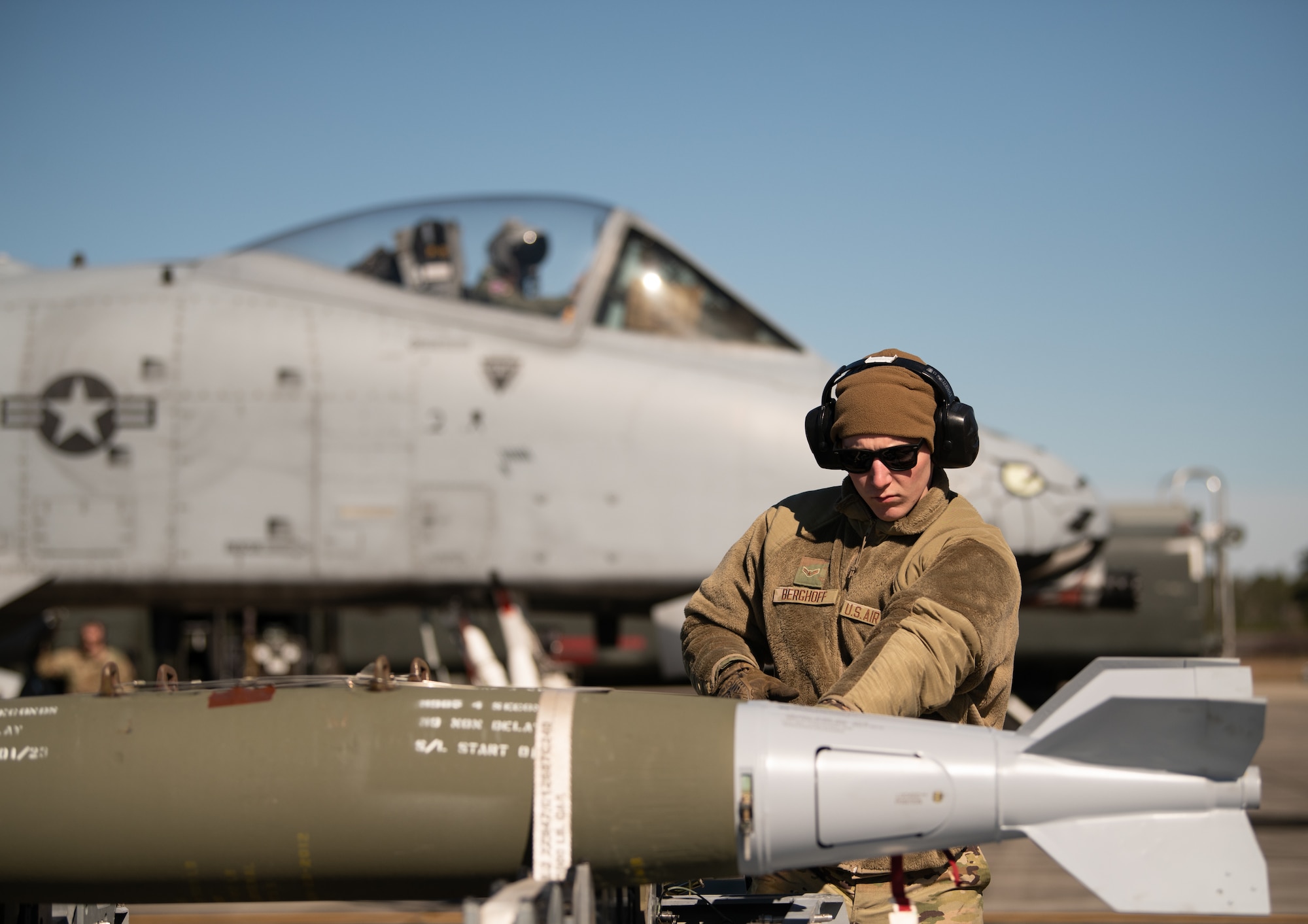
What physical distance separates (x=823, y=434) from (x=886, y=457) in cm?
33

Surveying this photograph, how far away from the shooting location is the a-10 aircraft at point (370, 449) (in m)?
7.50

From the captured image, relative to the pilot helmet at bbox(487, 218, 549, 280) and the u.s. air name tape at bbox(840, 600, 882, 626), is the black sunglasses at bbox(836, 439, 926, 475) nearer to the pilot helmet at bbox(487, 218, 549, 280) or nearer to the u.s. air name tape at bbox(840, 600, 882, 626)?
the u.s. air name tape at bbox(840, 600, 882, 626)

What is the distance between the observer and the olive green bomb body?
2.82 meters

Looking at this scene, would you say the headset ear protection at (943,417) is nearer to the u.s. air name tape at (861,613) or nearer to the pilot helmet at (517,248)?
the u.s. air name tape at (861,613)

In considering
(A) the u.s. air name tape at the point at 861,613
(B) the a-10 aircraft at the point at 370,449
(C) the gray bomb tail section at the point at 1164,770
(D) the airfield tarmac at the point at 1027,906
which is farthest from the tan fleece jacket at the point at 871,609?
(B) the a-10 aircraft at the point at 370,449

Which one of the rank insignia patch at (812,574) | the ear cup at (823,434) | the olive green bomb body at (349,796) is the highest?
the ear cup at (823,434)

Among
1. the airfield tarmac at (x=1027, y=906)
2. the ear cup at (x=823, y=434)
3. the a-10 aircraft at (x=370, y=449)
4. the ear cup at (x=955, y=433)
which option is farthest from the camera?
the a-10 aircraft at (x=370, y=449)

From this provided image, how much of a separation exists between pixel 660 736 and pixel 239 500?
217 inches

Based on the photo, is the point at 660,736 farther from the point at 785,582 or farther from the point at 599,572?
the point at 599,572

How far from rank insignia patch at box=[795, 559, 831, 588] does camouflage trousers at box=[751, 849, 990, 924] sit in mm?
789

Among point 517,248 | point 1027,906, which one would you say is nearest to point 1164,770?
point 1027,906

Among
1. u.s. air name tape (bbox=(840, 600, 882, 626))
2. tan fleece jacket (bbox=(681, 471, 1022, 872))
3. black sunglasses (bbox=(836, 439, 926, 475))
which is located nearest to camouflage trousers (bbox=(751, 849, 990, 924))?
tan fleece jacket (bbox=(681, 471, 1022, 872))

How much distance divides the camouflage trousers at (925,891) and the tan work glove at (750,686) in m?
0.54

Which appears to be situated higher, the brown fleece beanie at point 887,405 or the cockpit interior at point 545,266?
the cockpit interior at point 545,266
